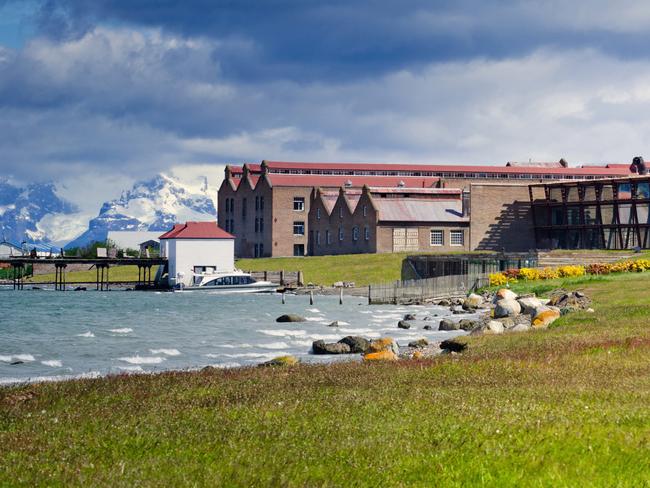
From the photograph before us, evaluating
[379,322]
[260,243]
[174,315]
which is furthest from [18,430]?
[260,243]

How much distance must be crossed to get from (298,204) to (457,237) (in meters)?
28.0

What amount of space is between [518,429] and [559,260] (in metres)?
72.6

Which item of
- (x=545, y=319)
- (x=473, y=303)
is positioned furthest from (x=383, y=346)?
(x=473, y=303)

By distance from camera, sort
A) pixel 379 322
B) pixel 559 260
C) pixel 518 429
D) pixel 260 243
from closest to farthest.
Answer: pixel 518 429
pixel 379 322
pixel 559 260
pixel 260 243

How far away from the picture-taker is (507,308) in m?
51.0

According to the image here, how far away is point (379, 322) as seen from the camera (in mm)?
59250

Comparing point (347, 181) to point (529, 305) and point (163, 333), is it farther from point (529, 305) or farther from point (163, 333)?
point (529, 305)

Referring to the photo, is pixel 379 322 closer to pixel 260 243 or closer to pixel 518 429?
pixel 518 429

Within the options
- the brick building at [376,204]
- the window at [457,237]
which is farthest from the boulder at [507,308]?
the window at [457,237]

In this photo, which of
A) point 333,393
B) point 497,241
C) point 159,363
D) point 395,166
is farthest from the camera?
point 395,166

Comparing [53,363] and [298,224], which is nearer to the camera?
[53,363]

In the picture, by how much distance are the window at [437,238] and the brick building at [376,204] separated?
0.13 m

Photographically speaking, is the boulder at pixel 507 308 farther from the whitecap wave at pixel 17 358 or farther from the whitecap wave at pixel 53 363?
the whitecap wave at pixel 17 358

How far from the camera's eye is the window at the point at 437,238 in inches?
4887
